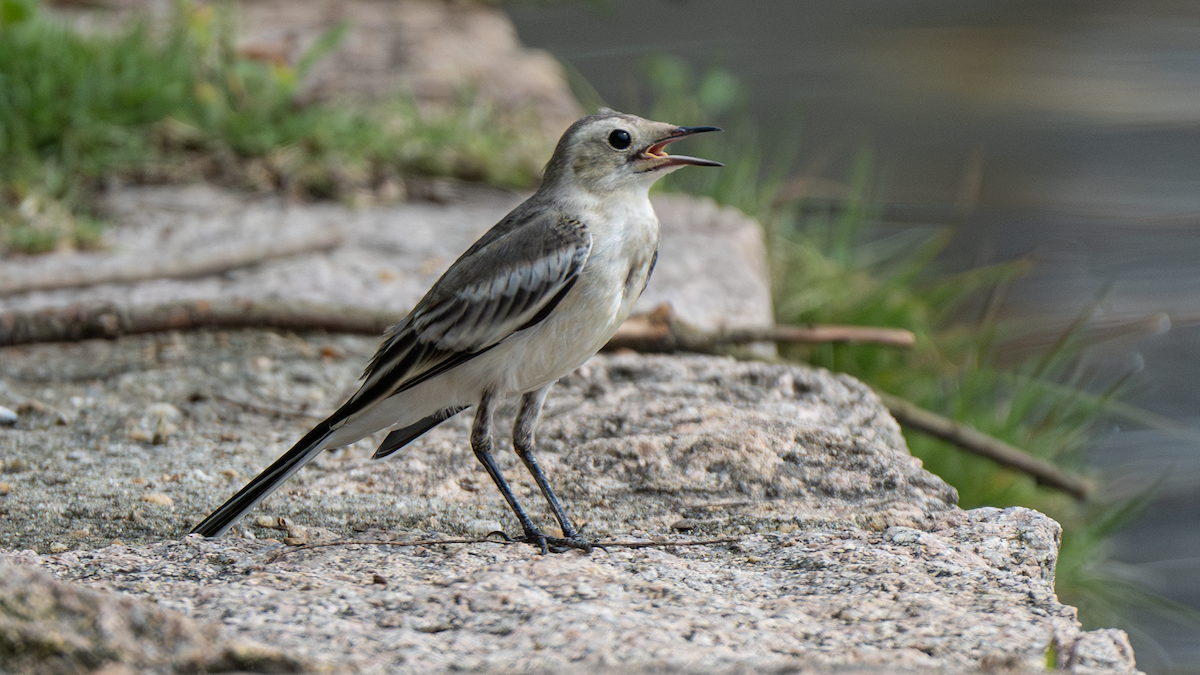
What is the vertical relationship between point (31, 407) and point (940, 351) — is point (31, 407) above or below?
below

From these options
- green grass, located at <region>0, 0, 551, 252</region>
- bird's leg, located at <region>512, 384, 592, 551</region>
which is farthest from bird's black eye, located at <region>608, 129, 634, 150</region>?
green grass, located at <region>0, 0, 551, 252</region>

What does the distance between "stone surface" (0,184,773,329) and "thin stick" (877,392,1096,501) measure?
615 mm

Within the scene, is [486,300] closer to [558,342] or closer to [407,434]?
[558,342]

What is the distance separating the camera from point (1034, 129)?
9.26 metres

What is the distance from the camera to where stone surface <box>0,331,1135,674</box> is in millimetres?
2029

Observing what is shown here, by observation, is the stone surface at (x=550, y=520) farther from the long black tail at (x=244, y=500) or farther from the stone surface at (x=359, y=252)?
the stone surface at (x=359, y=252)

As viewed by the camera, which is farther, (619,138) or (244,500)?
(619,138)

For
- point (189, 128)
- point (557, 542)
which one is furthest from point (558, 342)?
point (189, 128)

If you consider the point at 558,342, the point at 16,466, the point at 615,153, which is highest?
the point at 615,153

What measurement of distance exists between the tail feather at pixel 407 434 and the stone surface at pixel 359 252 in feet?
3.39

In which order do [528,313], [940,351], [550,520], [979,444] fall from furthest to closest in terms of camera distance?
1. [940,351]
2. [979,444]
3. [550,520]
4. [528,313]

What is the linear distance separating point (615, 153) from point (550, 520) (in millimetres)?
870

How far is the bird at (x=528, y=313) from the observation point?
2.63 meters

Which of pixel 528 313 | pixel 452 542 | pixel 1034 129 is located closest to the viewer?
pixel 452 542
